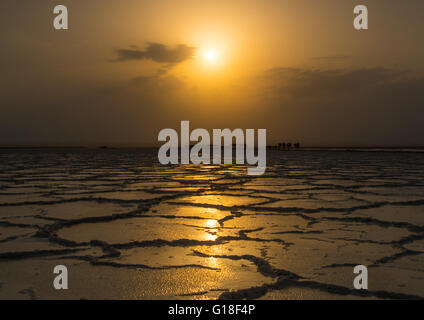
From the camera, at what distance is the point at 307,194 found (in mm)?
3477

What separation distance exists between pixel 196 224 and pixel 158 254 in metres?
0.57

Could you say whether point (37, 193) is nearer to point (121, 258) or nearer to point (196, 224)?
point (196, 224)

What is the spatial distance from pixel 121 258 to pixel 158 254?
0.49ft

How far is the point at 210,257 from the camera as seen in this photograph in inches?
61.5

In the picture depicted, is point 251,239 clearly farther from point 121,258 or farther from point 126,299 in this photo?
point 126,299

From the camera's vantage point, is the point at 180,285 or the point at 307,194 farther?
the point at 307,194

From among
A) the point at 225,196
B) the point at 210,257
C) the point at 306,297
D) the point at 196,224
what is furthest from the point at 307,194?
the point at 306,297

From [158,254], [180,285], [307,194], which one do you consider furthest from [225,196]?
[180,285]

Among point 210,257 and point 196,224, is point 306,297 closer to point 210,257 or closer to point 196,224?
point 210,257
